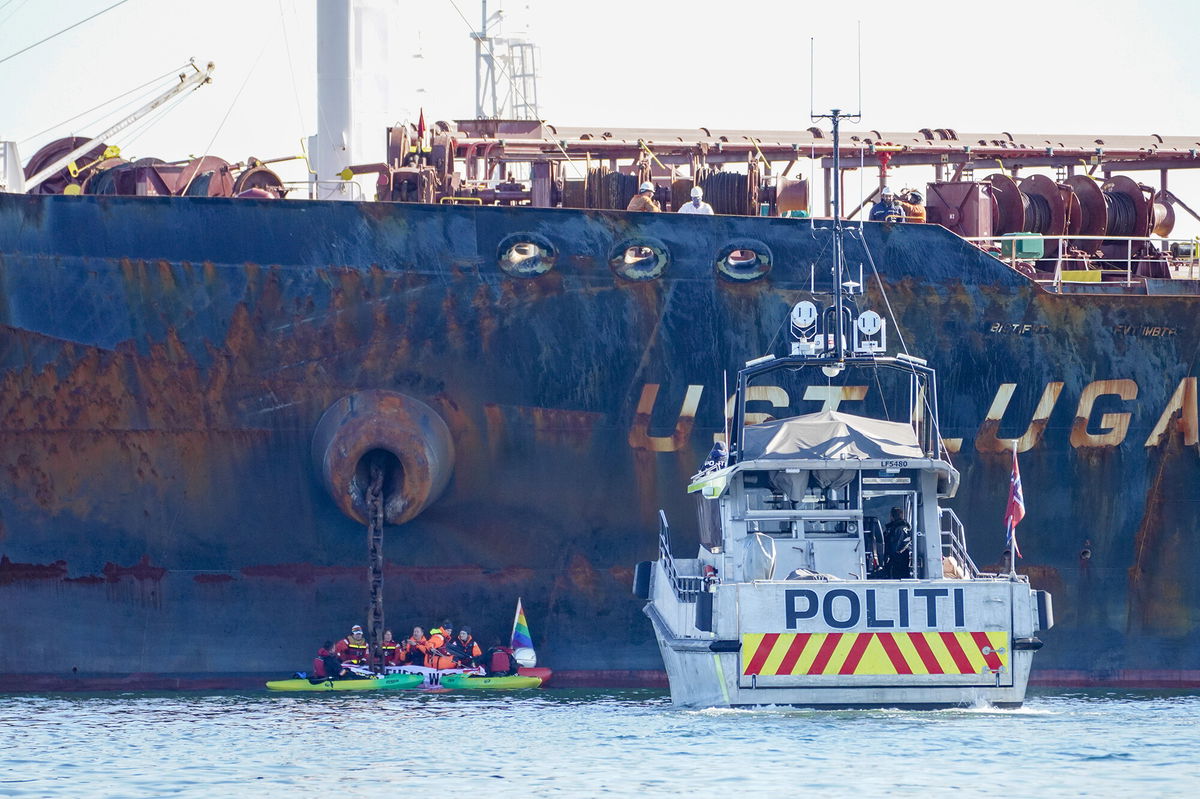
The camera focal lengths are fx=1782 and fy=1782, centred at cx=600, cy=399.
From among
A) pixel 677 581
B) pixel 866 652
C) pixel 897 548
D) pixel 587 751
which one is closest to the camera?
pixel 587 751

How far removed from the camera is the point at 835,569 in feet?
66.9

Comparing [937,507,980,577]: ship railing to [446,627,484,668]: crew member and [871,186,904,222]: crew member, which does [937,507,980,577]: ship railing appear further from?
[446,627,484,668]: crew member

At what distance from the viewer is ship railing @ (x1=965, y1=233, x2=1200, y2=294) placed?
24.9 m

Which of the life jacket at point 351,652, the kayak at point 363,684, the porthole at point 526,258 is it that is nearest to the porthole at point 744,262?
the porthole at point 526,258

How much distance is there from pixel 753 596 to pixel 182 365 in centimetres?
878

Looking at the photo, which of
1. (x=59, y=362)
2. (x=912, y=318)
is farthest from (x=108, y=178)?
(x=912, y=318)

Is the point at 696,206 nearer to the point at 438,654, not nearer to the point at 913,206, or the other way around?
the point at 913,206

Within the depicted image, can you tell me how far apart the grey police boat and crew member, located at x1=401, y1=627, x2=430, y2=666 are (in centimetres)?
294

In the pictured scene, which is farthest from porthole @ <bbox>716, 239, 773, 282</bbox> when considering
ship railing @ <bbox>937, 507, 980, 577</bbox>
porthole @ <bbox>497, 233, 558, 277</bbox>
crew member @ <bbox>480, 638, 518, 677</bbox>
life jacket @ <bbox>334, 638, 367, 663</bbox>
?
life jacket @ <bbox>334, 638, 367, 663</bbox>

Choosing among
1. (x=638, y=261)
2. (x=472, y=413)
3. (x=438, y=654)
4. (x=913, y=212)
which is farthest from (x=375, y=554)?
(x=913, y=212)

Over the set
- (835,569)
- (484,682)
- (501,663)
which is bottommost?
(484,682)

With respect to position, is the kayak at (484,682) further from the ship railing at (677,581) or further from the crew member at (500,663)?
the ship railing at (677,581)

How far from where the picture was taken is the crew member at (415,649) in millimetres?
22906

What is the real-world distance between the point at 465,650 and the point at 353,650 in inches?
57.2
